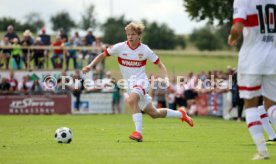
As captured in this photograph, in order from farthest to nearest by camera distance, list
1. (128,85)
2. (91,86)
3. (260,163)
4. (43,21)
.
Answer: (43,21) < (91,86) < (128,85) < (260,163)

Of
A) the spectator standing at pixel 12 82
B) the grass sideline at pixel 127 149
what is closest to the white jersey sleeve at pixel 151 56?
the grass sideline at pixel 127 149

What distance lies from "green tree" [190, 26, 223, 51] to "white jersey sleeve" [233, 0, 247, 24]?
7974 centimetres

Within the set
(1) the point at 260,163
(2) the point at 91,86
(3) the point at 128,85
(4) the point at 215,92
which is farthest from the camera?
(2) the point at 91,86

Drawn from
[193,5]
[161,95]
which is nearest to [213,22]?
[193,5]

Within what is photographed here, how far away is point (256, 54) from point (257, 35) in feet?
1.04

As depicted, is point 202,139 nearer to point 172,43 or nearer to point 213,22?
point 213,22

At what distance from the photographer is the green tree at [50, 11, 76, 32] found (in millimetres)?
113812

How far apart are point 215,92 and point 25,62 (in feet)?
31.3

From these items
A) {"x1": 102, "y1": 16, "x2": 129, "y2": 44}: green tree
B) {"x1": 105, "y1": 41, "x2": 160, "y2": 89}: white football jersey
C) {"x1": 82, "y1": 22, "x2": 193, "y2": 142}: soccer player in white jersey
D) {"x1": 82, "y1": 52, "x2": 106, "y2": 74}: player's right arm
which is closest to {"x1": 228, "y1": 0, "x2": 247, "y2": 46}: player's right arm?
{"x1": 82, "y1": 22, "x2": 193, "y2": 142}: soccer player in white jersey

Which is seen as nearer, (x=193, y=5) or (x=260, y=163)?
(x=260, y=163)

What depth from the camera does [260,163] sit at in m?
10.5

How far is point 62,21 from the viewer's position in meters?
115

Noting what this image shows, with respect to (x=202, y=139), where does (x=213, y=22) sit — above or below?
above

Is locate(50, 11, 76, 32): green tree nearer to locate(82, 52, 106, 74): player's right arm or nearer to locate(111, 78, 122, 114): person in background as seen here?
locate(111, 78, 122, 114): person in background
